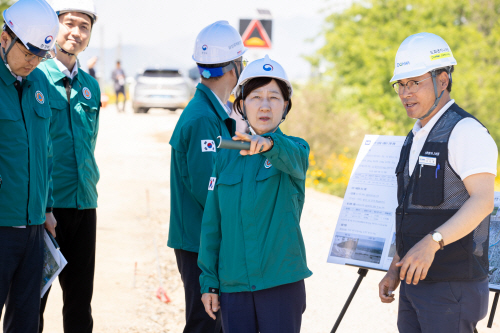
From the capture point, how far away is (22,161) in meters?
3.05

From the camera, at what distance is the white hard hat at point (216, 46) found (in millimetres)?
3371

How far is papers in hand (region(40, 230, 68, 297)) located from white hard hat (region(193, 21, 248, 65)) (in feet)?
4.37

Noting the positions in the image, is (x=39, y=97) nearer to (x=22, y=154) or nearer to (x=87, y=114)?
(x=22, y=154)

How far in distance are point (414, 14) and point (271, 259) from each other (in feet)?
63.0

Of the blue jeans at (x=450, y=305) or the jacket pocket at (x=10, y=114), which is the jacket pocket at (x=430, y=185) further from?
the jacket pocket at (x=10, y=114)

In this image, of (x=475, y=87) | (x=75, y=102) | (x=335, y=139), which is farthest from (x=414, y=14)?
(x=75, y=102)

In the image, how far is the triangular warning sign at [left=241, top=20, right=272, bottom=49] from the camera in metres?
10.2

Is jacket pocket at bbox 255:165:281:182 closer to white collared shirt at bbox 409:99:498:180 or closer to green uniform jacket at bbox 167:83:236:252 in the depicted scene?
green uniform jacket at bbox 167:83:236:252

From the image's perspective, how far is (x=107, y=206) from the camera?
9758mm

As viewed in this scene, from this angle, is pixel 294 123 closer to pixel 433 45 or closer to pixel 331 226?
pixel 331 226

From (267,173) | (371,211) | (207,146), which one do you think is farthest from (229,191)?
(371,211)

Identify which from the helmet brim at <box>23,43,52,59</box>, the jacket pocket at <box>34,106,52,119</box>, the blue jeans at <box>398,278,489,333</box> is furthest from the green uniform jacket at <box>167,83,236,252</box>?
the blue jeans at <box>398,278,489,333</box>

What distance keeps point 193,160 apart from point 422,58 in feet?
4.22

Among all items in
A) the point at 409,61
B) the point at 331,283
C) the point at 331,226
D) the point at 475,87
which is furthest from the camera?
the point at 475,87
